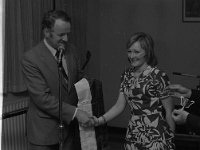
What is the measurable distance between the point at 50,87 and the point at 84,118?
0.28m

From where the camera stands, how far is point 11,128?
320 centimetres

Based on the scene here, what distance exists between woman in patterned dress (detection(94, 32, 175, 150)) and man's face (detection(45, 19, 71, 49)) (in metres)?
0.40

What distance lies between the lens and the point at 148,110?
2.15m

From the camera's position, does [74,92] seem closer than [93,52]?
Yes

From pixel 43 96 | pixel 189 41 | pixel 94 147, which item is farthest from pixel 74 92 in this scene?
pixel 189 41

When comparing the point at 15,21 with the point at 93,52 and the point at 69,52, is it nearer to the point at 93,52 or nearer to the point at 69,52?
the point at 69,52

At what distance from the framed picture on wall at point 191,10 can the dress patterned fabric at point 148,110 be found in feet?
7.67

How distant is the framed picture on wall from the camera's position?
4285mm

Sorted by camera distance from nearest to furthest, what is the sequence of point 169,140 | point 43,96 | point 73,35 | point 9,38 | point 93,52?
1. point 43,96
2. point 169,140
3. point 9,38
4. point 73,35
5. point 93,52

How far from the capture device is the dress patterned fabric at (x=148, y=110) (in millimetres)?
2129

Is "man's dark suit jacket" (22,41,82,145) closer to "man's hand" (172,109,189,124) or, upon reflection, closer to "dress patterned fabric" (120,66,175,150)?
"dress patterned fabric" (120,66,175,150)

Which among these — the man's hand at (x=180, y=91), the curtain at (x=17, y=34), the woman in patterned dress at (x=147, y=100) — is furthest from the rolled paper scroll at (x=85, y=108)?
the curtain at (x=17, y=34)

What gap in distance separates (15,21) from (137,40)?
59.5 inches

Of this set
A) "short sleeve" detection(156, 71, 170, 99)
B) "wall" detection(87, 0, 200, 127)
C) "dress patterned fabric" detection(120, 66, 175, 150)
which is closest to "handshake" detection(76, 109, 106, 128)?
"dress patterned fabric" detection(120, 66, 175, 150)
